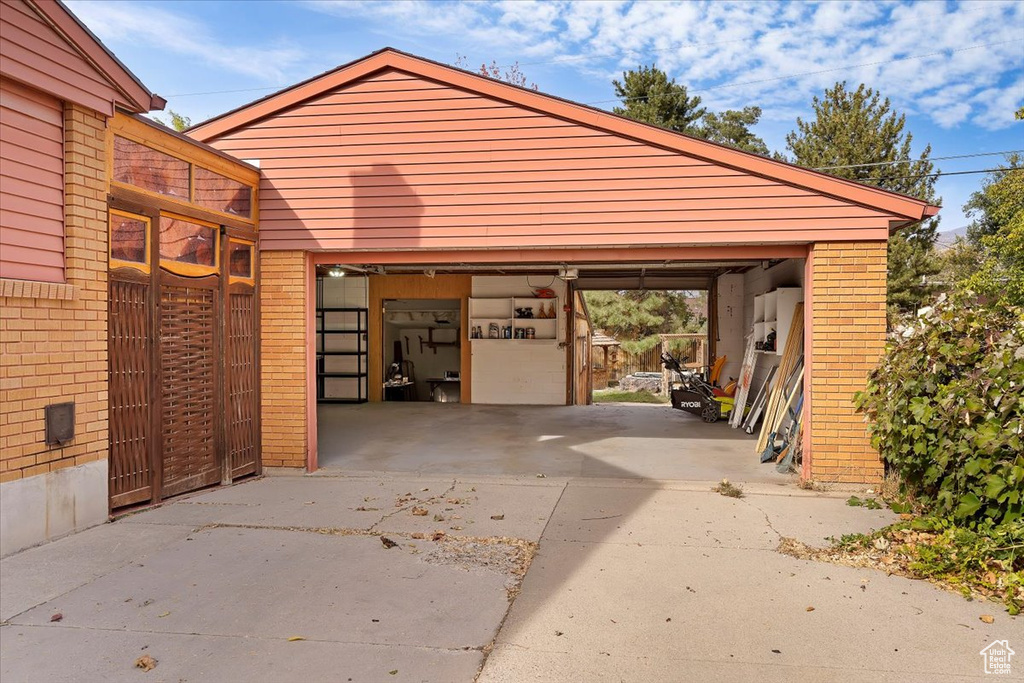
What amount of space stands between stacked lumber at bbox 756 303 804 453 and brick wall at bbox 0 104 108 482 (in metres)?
6.75

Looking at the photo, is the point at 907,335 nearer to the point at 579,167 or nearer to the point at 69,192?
the point at 579,167

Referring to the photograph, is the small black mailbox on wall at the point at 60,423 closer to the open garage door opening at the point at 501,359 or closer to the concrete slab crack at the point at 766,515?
the open garage door opening at the point at 501,359

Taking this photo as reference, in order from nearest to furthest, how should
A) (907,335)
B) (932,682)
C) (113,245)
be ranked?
1. (932,682)
2. (113,245)
3. (907,335)

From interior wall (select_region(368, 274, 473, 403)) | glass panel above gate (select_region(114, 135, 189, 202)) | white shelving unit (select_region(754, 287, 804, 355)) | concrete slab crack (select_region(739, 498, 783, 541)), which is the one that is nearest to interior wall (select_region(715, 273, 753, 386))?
white shelving unit (select_region(754, 287, 804, 355))

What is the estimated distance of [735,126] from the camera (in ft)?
89.7

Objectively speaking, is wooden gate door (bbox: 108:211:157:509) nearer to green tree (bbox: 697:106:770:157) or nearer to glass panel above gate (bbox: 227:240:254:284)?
glass panel above gate (bbox: 227:240:254:284)

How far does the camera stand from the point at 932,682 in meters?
2.84

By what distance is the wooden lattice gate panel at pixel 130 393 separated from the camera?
507cm

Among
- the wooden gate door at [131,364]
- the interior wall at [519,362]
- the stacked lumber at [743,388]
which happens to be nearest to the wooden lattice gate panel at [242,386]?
the wooden gate door at [131,364]

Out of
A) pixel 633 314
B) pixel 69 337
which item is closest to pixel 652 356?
pixel 633 314

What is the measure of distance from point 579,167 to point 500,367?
777 cm

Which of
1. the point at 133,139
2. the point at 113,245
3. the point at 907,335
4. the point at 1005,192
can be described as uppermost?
the point at 1005,192

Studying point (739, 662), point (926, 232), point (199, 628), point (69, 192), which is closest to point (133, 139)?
point (69, 192)

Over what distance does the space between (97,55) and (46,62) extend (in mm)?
390
